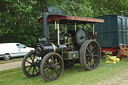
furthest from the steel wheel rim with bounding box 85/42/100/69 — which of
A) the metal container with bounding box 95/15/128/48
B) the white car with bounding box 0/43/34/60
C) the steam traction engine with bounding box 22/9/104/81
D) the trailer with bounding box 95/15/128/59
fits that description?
the white car with bounding box 0/43/34/60

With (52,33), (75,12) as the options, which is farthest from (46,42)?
(75,12)

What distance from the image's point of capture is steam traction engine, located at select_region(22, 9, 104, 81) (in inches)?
228

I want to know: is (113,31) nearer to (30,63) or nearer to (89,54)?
(89,54)

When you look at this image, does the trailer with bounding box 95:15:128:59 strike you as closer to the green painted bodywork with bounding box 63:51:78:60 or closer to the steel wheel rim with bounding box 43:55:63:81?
the green painted bodywork with bounding box 63:51:78:60

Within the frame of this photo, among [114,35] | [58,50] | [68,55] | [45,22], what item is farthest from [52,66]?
[114,35]

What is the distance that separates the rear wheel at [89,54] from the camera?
263 inches

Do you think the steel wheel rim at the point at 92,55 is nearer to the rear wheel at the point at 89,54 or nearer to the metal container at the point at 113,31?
the rear wheel at the point at 89,54

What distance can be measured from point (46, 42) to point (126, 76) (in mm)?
3111

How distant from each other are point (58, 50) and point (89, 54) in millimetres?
1633

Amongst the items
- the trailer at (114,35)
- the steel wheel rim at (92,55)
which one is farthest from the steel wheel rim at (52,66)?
the trailer at (114,35)

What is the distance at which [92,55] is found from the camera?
7297 mm

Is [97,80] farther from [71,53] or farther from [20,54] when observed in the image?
[20,54]

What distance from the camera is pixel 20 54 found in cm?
1426

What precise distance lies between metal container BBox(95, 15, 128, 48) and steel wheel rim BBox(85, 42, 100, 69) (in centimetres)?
277
